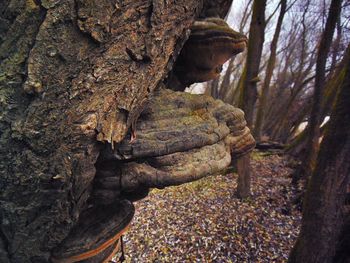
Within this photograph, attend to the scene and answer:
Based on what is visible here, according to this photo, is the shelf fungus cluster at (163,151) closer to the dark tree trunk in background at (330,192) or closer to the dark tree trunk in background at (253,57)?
the dark tree trunk in background at (330,192)

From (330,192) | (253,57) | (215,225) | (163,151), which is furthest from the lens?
(253,57)

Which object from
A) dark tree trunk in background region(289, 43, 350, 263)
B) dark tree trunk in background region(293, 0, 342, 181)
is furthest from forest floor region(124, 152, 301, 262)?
dark tree trunk in background region(289, 43, 350, 263)

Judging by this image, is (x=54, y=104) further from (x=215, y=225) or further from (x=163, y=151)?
(x=215, y=225)

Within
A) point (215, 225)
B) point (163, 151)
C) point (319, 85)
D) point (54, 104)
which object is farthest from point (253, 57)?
point (54, 104)

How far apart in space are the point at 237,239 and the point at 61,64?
4137mm

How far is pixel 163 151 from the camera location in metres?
1.08

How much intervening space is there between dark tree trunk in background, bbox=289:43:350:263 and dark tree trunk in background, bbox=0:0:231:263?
2.21 metres

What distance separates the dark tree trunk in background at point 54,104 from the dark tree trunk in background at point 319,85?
164 inches

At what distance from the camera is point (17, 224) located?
2.99 ft

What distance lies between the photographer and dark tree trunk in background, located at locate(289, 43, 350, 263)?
2342 millimetres

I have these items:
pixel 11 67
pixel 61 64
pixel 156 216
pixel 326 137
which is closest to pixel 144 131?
pixel 61 64

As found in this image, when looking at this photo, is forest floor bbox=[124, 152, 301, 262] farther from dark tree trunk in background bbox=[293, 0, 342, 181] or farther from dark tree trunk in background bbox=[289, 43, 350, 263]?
dark tree trunk in background bbox=[289, 43, 350, 263]

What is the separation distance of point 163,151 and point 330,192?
2175mm

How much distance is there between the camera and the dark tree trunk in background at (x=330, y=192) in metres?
2.34
